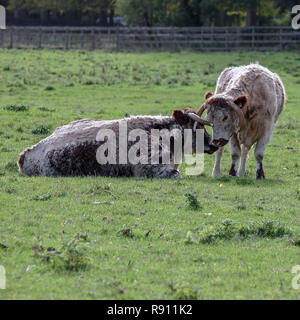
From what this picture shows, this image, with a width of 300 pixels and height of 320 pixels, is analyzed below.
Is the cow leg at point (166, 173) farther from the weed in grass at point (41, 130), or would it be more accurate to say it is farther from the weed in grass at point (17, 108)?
the weed in grass at point (17, 108)

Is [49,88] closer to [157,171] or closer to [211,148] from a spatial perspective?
[211,148]

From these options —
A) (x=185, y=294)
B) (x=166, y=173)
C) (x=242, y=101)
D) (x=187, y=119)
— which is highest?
(x=242, y=101)

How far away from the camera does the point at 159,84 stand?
89.5ft

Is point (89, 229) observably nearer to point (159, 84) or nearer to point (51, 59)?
point (159, 84)

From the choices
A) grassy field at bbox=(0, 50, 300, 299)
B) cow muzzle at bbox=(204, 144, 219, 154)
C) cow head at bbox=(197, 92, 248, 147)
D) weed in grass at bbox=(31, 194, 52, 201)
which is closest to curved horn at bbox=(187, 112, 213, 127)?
cow head at bbox=(197, 92, 248, 147)

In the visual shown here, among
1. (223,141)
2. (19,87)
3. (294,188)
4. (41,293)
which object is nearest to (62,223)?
(41,293)

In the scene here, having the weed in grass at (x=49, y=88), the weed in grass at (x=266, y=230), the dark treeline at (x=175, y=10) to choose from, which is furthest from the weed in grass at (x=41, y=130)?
the dark treeline at (x=175, y=10)

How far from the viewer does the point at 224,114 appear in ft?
33.5

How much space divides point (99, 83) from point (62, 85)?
6.27 ft

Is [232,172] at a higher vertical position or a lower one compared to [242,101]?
lower

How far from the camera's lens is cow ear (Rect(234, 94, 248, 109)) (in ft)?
33.6

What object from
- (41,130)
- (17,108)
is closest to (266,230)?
(41,130)

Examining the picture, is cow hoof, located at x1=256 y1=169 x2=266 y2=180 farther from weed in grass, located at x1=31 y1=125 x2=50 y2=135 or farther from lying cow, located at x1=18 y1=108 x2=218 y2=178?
weed in grass, located at x1=31 y1=125 x2=50 y2=135

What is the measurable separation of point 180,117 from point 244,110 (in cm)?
122
